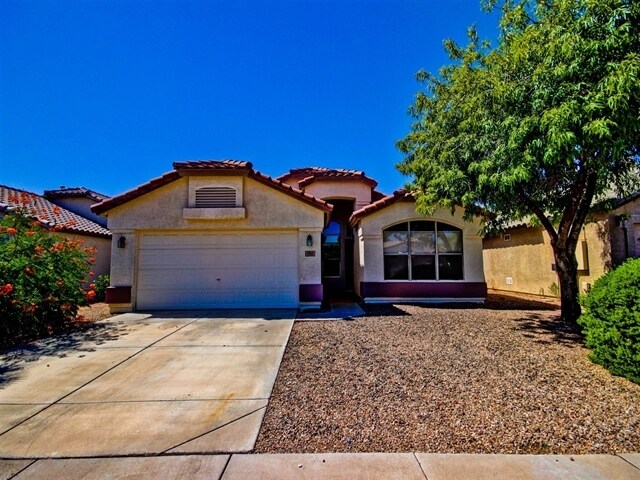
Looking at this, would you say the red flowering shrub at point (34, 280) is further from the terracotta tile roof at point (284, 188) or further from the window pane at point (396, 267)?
the window pane at point (396, 267)

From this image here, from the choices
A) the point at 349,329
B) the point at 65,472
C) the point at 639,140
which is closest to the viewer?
the point at 65,472

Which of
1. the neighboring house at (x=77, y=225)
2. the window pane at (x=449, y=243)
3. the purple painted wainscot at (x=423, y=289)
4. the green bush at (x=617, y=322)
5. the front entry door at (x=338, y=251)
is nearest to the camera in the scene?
the green bush at (x=617, y=322)

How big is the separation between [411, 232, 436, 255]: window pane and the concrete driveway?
6.76 metres

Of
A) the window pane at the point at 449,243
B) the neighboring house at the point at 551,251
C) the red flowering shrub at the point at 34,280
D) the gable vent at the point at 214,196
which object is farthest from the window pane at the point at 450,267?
the red flowering shrub at the point at 34,280

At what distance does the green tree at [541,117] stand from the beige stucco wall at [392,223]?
1.63 meters

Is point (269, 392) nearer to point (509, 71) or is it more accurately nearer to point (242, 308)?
point (242, 308)

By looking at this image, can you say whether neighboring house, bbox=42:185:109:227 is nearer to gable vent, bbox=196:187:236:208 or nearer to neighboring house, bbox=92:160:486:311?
neighboring house, bbox=92:160:486:311

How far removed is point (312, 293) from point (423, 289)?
441 centimetres

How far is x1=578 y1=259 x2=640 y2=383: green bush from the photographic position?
4.78 meters

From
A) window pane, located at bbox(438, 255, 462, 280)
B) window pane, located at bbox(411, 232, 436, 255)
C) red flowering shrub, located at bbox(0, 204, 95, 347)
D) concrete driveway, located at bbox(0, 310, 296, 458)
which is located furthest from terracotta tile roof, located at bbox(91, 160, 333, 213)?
window pane, located at bbox(438, 255, 462, 280)

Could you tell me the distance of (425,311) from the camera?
10.7 meters

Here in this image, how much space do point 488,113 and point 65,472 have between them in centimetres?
896

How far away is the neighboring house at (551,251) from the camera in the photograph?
1138 centimetres

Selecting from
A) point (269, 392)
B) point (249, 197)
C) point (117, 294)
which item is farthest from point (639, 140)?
point (117, 294)
